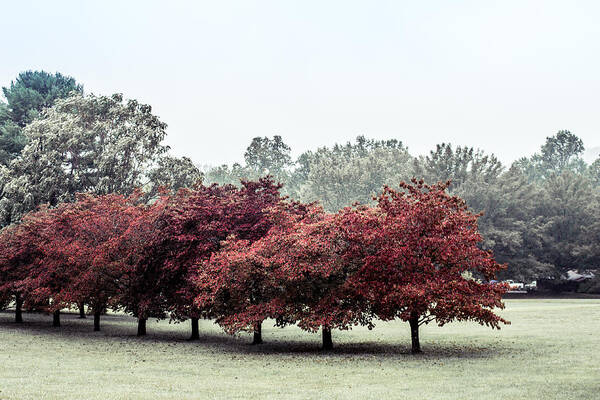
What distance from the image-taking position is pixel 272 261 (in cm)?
2206

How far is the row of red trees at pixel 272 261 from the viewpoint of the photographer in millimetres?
20781

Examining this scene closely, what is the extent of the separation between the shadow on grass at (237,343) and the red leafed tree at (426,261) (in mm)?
1164

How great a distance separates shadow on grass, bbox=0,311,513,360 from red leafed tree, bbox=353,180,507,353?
1.16 metres

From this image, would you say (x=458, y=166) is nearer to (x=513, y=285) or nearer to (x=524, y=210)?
(x=524, y=210)

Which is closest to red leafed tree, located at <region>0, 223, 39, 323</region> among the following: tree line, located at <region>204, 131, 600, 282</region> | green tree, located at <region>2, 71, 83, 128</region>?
green tree, located at <region>2, 71, 83, 128</region>

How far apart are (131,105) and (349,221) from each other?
33926mm

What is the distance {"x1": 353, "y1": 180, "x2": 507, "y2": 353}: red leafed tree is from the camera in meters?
20.2

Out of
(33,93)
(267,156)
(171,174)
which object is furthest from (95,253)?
(267,156)

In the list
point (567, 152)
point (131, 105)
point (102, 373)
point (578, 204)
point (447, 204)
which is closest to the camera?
point (102, 373)

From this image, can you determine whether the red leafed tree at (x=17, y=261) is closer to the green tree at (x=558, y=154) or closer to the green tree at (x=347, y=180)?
the green tree at (x=347, y=180)

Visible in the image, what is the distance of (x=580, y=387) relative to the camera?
14234 mm

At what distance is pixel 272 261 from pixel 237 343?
6.06 metres

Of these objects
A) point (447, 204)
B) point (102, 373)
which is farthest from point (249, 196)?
point (102, 373)

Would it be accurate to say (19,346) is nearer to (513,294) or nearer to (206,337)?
(206,337)
